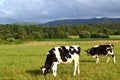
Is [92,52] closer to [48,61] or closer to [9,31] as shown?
[48,61]

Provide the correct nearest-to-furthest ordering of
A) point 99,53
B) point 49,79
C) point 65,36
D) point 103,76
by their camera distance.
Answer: point 49,79
point 103,76
point 99,53
point 65,36

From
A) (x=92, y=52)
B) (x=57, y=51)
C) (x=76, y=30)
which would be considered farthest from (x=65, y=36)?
(x=57, y=51)

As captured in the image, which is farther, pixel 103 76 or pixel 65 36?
pixel 65 36

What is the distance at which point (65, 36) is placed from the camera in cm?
12512

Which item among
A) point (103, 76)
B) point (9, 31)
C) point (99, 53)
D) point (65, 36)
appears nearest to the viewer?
point (103, 76)

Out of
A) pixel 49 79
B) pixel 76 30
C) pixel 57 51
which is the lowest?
pixel 76 30

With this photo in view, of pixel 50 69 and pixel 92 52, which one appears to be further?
pixel 92 52

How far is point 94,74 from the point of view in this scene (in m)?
15.6

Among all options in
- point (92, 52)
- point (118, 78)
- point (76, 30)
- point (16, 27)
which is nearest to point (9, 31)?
point (16, 27)

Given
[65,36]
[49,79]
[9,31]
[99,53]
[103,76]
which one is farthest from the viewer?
[9,31]

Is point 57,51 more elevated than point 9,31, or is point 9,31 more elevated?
point 57,51

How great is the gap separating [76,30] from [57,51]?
14593 cm

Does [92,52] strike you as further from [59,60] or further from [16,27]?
[16,27]

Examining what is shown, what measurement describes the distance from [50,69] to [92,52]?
8824mm
